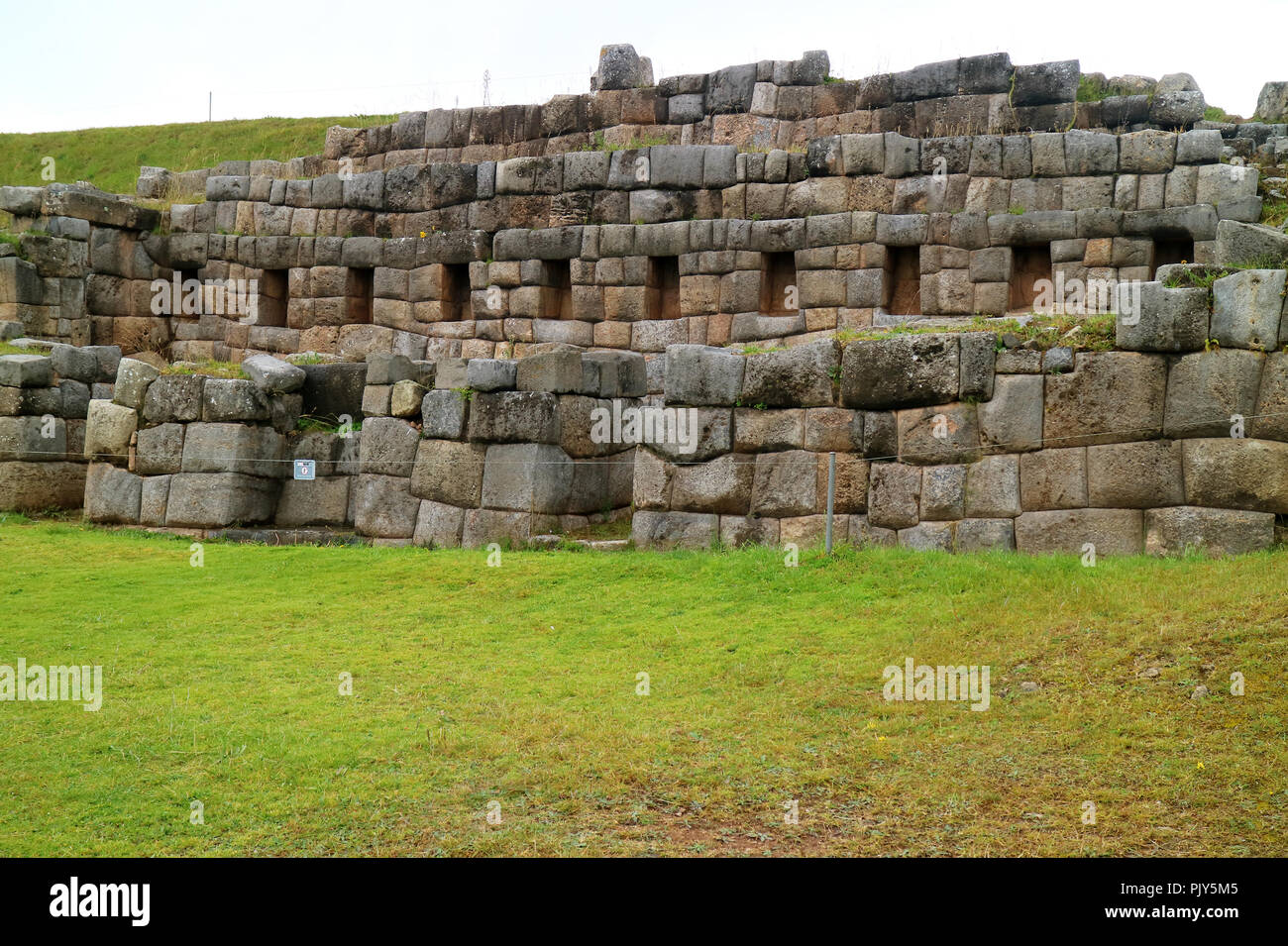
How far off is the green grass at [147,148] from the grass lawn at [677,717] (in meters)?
26.7

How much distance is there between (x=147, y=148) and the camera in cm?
3984

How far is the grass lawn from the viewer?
7.37m

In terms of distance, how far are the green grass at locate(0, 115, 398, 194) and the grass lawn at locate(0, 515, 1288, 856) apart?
26.7 meters

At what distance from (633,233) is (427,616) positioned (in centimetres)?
1305

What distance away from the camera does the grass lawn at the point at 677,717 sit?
7371 mm

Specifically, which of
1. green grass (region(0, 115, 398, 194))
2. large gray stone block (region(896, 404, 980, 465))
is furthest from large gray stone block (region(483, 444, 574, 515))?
green grass (region(0, 115, 398, 194))

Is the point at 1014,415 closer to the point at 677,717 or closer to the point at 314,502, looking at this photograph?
the point at 677,717

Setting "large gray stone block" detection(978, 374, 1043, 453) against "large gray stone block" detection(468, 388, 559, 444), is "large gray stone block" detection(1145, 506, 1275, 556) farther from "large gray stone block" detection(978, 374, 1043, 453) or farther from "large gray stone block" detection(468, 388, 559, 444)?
"large gray stone block" detection(468, 388, 559, 444)

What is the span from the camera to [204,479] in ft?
59.1

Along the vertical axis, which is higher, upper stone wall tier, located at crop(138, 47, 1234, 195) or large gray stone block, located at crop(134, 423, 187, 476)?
upper stone wall tier, located at crop(138, 47, 1234, 195)

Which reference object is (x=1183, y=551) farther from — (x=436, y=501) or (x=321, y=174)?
(x=321, y=174)

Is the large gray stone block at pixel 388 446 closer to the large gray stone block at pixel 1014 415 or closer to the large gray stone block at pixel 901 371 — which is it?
the large gray stone block at pixel 901 371

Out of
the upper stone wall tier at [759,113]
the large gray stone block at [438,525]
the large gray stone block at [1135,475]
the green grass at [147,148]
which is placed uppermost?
the green grass at [147,148]

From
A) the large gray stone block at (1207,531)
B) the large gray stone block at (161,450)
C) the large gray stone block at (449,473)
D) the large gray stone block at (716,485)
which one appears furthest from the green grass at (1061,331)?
the large gray stone block at (161,450)
